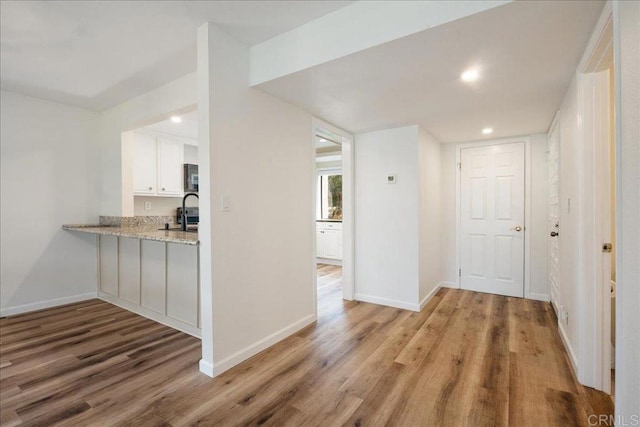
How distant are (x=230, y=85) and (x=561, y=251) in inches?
123

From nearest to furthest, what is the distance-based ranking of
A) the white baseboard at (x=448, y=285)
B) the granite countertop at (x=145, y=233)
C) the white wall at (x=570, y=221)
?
the white wall at (x=570, y=221) → the granite countertop at (x=145, y=233) → the white baseboard at (x=448, y=285)

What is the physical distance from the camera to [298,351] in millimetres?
2479

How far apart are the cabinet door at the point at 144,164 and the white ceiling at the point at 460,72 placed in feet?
9.03

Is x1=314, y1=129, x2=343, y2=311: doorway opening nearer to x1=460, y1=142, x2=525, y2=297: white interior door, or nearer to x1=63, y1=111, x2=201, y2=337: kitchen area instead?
x1=460, y1=142, x2=525, y2=297: white interior door

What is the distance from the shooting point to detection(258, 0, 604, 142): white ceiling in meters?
1.59

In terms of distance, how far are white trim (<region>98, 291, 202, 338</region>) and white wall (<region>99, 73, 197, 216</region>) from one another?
1.08 m

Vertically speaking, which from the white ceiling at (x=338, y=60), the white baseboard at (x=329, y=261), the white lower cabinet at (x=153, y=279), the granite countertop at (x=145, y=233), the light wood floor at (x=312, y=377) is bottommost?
the light wood floor at (x=312, y=377)

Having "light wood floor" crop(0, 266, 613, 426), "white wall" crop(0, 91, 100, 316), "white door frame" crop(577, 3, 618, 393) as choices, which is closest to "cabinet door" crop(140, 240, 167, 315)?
"light wood floor" crop(0, 266, 613, 426)

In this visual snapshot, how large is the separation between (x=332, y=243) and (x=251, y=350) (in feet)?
12.8

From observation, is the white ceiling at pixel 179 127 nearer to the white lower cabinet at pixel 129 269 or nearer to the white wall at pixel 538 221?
the white lower cabinet at pixel 129 269

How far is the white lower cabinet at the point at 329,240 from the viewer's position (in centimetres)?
610

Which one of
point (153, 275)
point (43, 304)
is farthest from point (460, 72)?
point (43, 304)

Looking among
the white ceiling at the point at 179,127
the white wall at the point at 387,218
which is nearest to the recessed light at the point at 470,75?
the white wall at the point at 387,218

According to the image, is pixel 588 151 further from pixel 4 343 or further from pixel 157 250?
pixel 4 343
